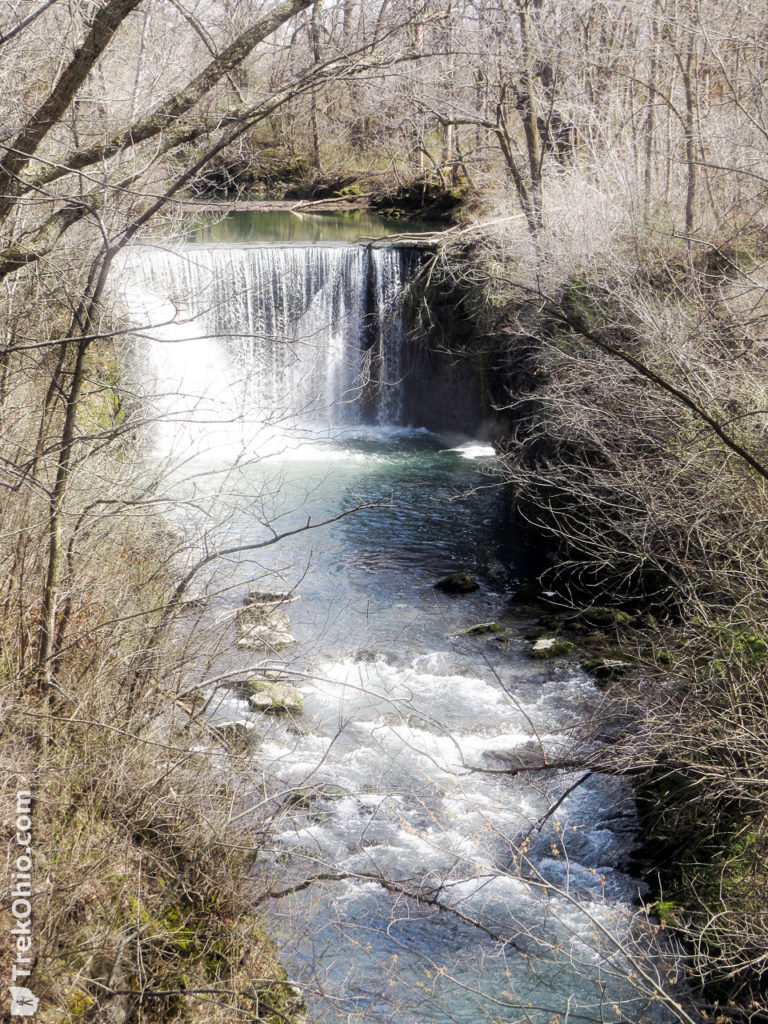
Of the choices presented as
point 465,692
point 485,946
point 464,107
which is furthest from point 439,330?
point 485,946

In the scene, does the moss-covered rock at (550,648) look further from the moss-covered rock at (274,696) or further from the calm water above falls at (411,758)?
the moss-covered rock at (274,696)

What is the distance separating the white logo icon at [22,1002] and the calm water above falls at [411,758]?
132 cm

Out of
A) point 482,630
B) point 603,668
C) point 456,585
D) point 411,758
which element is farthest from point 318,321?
point 411,758

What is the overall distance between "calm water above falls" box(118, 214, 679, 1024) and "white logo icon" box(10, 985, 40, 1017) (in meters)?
1.32

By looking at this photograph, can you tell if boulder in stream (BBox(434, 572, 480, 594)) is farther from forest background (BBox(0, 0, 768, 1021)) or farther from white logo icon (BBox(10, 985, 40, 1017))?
white logo icon (BBox(10, 985, 40, 1017))

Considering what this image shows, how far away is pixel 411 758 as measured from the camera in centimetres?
666

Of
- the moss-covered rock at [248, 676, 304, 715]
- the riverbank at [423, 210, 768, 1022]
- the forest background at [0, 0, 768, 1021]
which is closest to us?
the forest background at [0, 0, 768, 1021]

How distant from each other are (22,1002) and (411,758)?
3806mm

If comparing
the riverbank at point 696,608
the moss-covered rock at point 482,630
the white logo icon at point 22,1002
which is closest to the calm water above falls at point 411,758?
the moss-covered rock at point 482,630

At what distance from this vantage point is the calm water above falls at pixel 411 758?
4516 mm

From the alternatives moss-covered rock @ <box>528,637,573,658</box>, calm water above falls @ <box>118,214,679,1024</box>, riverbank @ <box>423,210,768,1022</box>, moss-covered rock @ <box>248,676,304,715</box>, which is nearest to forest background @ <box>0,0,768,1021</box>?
riverbank @ <box>423,210,768,1022</box>

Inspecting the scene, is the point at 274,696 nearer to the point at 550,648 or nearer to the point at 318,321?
the point at 550,648

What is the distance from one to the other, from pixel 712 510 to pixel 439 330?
1084 centimetres

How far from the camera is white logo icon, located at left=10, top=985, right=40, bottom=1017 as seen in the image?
313 cm
